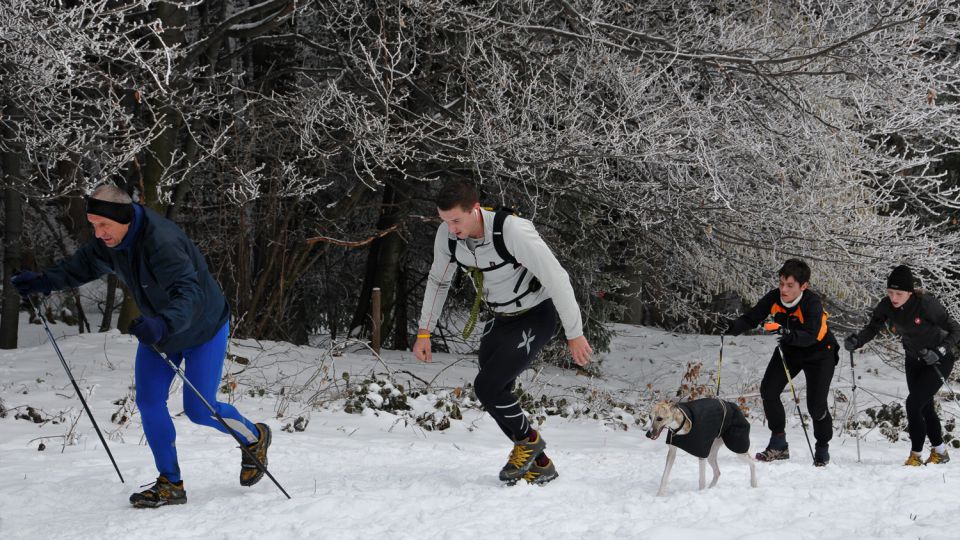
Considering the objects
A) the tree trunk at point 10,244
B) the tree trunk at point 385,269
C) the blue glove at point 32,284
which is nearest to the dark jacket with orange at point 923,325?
the blue glove at point 32,284

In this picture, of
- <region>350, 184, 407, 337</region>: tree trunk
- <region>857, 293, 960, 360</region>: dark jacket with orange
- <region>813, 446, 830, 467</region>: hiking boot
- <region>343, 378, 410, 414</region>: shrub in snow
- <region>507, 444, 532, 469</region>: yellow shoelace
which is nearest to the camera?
<region>507, 444, 532, 469</region>: yellow shoelace

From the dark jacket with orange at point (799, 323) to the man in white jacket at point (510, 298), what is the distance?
2.01 m

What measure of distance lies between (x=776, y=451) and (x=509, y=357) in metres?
2.68

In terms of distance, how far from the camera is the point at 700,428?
5.04 meters

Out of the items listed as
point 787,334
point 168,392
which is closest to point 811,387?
point 787,334

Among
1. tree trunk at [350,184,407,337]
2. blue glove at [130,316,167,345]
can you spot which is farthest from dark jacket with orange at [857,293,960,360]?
tree trunk at [350,184,407,337]

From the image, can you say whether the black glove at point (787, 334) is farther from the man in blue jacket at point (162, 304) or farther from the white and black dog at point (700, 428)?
the man in blue jacket at point (162, 304)

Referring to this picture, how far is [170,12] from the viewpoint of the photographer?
9469 mm

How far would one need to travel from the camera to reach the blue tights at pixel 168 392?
15.4ft

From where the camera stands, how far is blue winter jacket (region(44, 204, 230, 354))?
14.6 ft

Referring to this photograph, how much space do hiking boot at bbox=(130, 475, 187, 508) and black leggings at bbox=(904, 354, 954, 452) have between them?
17.1 feet

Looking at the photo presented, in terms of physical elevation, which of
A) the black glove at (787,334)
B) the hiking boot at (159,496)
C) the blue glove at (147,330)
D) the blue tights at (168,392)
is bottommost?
the hiking boot at (159,496)

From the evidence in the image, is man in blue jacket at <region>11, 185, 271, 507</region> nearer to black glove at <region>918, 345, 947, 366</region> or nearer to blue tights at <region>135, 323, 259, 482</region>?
blue tights at <region>135, 323, 259, 482</region>

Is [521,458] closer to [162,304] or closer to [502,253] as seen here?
[502,253]
